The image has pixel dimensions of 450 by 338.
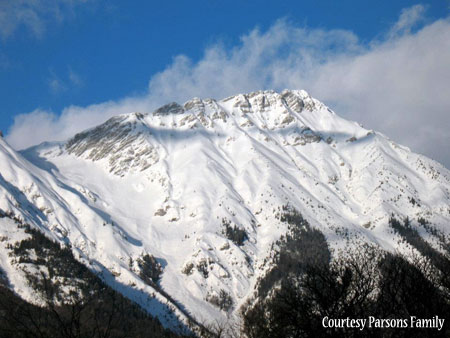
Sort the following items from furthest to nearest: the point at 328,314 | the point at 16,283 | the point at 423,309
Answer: the point at 16,283, the point at 423,309, the point at 328,314

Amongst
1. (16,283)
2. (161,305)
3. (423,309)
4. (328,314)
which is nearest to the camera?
(328,314)

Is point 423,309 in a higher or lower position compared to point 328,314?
higher

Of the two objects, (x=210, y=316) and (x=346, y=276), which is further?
(x=210, y=316)

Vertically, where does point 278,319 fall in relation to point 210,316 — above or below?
below

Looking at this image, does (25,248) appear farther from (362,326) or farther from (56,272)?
(362,326)

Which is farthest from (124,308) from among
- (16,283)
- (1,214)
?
(1,214)

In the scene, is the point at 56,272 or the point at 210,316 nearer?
the point at 56,272

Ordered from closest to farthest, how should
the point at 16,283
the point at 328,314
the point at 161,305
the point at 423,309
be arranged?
the point at 328,314 → the point at 423,309 → the point at 16,283 → the point at 161,305

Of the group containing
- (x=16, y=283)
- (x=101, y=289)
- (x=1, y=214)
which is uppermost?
(x=1, y=214)

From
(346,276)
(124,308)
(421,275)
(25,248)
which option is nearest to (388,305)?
(346,276)

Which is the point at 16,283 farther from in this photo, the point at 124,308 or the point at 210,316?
the point at 210,316
